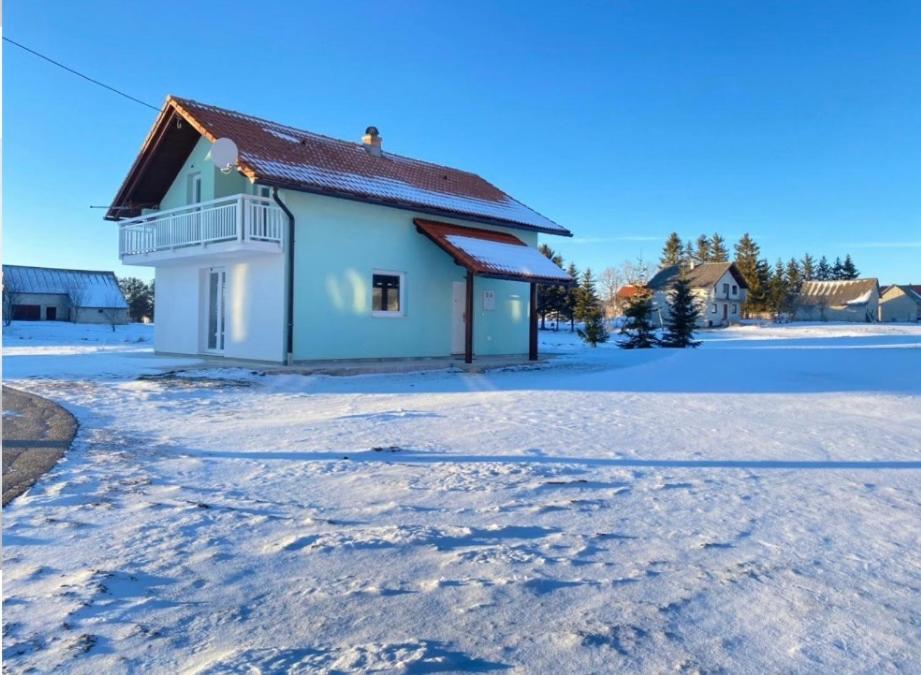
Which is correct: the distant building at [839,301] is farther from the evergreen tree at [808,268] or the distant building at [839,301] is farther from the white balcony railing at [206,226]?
the white balcony railing at [206,226]

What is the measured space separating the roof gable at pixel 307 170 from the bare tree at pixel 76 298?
146 feet

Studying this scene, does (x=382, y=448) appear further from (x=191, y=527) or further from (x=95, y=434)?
(x=95, y=434)

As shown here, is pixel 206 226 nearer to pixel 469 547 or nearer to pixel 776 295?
pixel 469 547

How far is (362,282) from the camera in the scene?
625 inches

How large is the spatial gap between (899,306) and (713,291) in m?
32.4

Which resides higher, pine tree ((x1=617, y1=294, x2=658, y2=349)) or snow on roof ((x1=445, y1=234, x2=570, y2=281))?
snow on roof ((x1=445, y1=234, x2=570, y2=281))

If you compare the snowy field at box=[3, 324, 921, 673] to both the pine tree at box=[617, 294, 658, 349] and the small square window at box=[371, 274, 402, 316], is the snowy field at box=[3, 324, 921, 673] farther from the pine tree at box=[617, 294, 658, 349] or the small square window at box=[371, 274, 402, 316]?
the pine tree at box=[617, 294, 658, 349]

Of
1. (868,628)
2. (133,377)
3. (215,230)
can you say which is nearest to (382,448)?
(868,628)

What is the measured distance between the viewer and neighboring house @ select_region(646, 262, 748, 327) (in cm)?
5750

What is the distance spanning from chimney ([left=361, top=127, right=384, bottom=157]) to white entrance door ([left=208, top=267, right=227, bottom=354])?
566 cm

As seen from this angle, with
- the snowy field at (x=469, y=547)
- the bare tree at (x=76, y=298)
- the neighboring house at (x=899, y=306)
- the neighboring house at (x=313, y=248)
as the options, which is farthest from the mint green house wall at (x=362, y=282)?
the neighboring house at (x=899, y=306)

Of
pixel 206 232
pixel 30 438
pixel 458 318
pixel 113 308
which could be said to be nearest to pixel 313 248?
pixel 206 232

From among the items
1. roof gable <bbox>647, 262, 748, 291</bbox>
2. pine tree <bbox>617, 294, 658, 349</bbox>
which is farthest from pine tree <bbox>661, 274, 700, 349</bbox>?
roof gable <bbox>647, 262, 748, 291</bbox>

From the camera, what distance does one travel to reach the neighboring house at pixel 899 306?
7438cm
